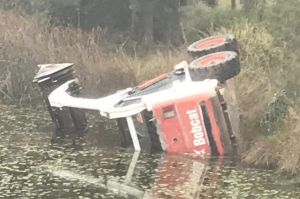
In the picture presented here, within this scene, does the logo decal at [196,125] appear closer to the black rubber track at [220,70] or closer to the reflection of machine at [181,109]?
the reflection of machine at [181,109]

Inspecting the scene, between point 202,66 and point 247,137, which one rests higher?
point 202,66

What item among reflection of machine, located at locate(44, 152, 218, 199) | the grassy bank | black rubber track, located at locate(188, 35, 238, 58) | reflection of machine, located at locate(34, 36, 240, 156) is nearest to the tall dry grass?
the grassy bank

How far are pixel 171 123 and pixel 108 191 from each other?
7.56ft

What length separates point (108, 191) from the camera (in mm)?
8977

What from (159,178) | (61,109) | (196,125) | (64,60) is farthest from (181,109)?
(64,60)

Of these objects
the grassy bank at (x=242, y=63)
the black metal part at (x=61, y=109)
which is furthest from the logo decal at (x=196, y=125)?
the black metal part at (x=61, y=109)

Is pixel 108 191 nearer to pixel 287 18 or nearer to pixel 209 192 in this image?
pixel 209 192

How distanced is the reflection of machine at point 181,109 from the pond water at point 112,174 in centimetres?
30

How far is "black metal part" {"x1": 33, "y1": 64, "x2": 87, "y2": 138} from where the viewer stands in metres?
12.9

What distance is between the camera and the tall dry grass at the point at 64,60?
51.0 feet

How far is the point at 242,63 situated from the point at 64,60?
452 cm

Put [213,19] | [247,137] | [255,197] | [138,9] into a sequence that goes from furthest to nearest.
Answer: [138,9] → [213,19] → [247,137] → [255,197]

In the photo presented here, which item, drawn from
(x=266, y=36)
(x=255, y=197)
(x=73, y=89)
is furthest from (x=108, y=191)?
(x=266, y=36)

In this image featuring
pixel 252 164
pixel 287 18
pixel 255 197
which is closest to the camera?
pixel 255 197
